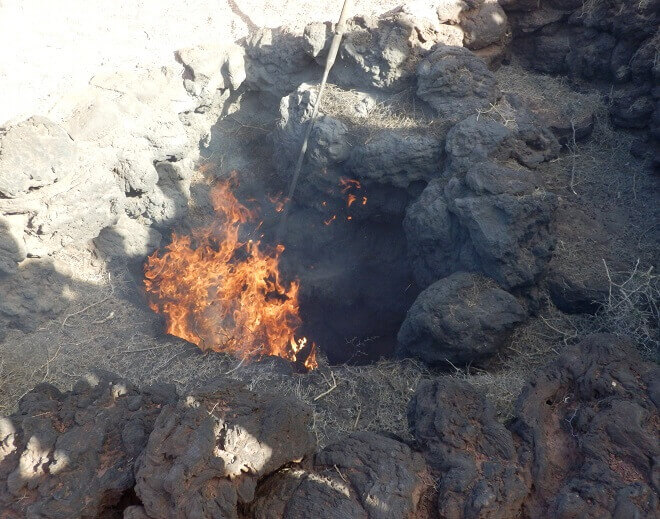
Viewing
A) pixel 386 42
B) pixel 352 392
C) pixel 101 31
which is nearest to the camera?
pixel 352 392

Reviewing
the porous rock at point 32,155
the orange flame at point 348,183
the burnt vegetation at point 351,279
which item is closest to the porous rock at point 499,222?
the burnt vegetation at point 351,279

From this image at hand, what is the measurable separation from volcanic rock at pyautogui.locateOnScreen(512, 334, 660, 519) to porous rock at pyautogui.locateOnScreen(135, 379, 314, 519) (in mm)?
1484

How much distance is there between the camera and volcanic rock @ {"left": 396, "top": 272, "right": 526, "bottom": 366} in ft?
16.5

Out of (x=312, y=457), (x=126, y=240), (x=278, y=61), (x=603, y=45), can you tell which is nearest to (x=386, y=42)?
(x=278, y=61)

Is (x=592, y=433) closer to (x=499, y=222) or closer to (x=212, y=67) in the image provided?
(x=499, y=222)

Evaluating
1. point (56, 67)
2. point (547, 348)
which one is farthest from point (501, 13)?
point (56, 67)

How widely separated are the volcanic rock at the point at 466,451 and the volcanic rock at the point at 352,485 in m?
0.17

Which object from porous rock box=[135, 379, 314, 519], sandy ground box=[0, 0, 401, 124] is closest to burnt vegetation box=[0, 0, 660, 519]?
porous rock box=[135, 379, 314, 519]

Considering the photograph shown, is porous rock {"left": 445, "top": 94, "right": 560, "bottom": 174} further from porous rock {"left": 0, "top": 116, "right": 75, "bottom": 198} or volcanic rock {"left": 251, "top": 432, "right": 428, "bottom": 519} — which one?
porous rock {"left": 0, "top": 116, "right": 75, "bottom": 198}

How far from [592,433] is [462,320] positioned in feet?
6.04

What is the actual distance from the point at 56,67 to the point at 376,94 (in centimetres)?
422

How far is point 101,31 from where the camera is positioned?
7402 mm

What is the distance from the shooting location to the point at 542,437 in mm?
3445

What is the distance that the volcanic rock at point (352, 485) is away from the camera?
9.76 ft
